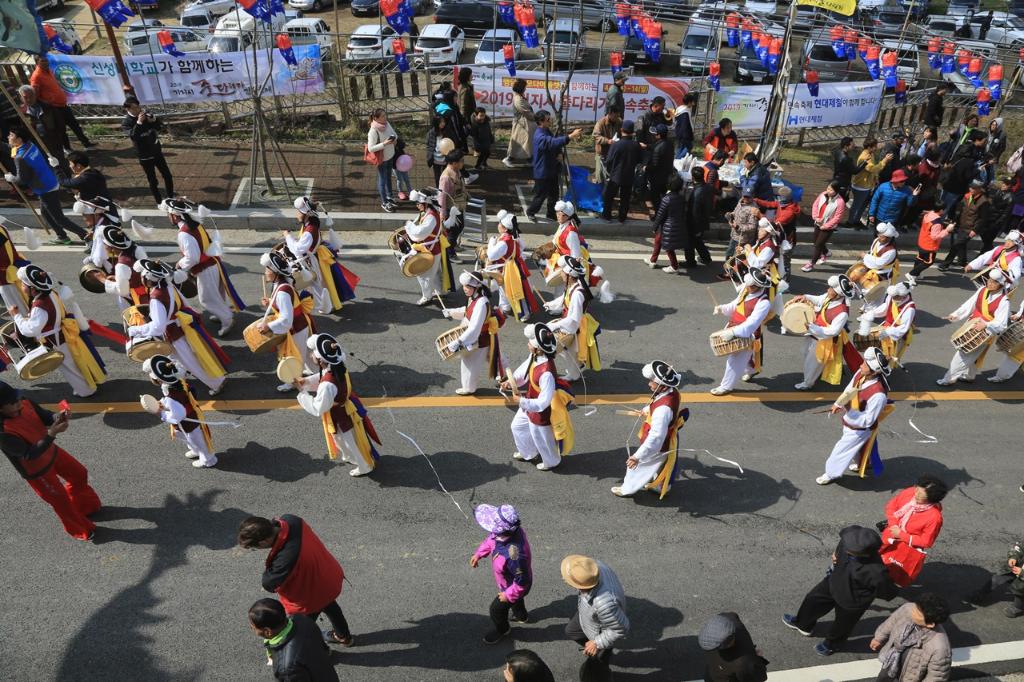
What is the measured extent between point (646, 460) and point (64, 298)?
6.29 meters

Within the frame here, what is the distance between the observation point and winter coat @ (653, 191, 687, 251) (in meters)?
11.1

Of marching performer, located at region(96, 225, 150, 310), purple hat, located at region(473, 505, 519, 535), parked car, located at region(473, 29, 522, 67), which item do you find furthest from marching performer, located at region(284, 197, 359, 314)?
parked car, located at region(473, 29, 522, 67)

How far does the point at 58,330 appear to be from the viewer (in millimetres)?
7648

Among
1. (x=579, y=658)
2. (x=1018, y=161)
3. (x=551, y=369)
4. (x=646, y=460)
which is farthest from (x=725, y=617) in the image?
(x=1018, y=161)

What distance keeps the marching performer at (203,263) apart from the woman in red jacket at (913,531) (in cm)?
757

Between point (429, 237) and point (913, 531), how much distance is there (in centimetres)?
643

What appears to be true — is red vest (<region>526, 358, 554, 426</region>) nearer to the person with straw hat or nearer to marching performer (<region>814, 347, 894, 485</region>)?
the person with straw hat

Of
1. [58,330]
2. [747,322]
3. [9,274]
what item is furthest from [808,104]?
[9,274]

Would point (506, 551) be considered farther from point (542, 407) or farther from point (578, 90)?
point (578, 90)

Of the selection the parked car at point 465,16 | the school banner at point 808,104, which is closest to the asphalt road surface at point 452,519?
the school banner at point 808,104

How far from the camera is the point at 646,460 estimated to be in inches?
269

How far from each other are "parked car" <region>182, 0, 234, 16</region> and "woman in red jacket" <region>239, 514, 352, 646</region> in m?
23.9

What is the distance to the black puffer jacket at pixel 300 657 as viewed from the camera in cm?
438

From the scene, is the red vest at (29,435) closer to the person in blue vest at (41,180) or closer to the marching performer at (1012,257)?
the person in blue vest at (41,180)
